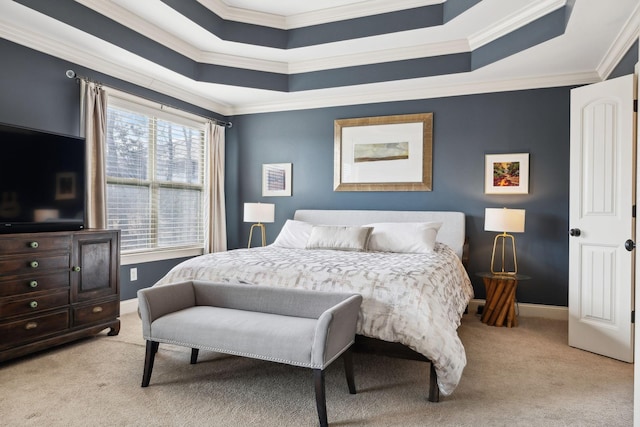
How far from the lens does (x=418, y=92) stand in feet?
16.1

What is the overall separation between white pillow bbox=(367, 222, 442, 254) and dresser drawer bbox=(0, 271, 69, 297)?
2659mm

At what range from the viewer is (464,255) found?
445cm

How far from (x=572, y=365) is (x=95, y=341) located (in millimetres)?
3680

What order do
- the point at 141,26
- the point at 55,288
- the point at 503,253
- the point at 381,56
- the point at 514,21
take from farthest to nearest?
the point at 381,56 < the point at 503,253 < the point at 141,26 < the point at 514,21 < the point at 55,288

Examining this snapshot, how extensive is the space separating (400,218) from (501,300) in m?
1.38

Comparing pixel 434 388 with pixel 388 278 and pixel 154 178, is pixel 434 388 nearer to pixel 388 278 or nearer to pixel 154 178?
pixel 388 278

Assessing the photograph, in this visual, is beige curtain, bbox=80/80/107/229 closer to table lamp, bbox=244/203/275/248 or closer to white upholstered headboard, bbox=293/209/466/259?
table lamp, bbox=244/203/275/248

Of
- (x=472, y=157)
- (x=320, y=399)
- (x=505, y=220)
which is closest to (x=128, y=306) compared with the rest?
(x=320, y=399)

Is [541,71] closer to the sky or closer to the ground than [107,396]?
closer to the sky

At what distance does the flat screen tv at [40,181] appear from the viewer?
3000 millimetres

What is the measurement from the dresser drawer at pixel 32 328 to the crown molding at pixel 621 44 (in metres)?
4.52

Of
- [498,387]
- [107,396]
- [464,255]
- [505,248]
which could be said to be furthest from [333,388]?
[505,248]

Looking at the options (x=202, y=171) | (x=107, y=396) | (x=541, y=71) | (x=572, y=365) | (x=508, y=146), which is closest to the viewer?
(x=107, y=396)

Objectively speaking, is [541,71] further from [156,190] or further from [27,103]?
[27,103]
